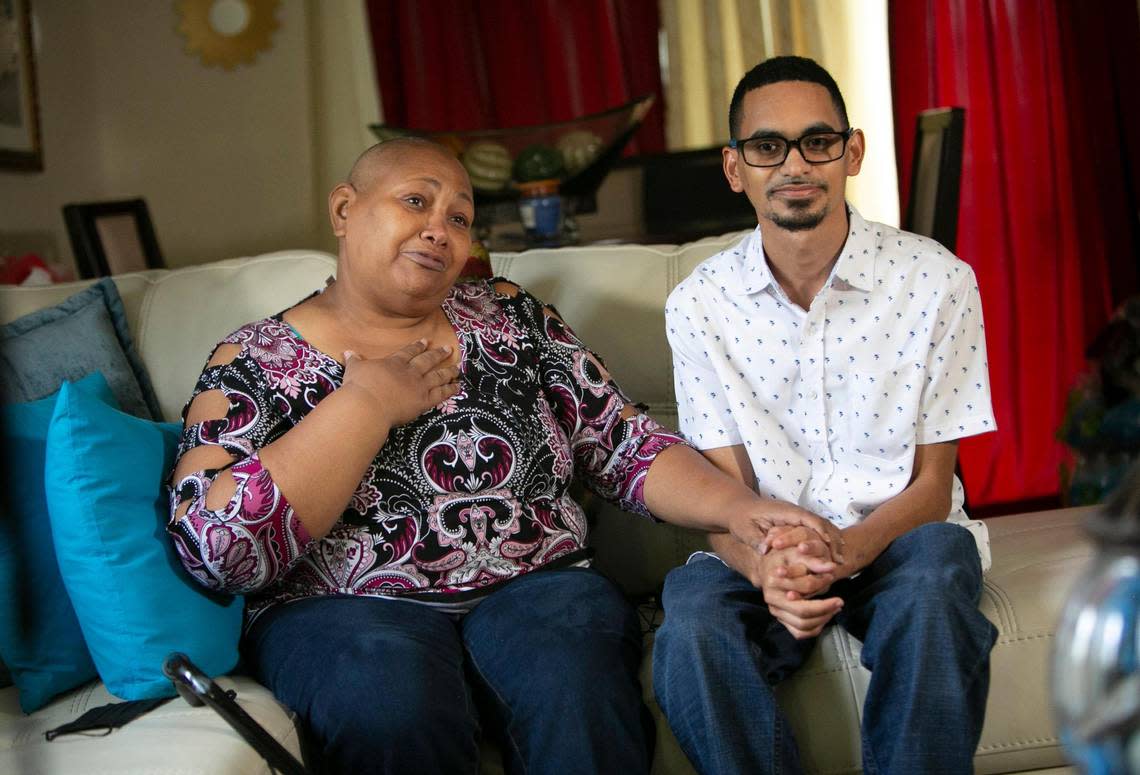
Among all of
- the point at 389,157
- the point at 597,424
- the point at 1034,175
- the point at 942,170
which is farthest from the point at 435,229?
the point at 1034,175

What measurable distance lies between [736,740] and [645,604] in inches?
21.1

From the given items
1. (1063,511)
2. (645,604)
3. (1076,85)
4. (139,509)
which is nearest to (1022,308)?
(1076,85)

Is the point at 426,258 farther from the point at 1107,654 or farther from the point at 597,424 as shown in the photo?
the point at 1107,654

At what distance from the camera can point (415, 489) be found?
158 centimetres

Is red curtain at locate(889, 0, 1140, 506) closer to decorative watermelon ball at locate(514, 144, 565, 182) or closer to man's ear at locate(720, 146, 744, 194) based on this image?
decorative watermelon ball at locate(514, 144, 565, 182)

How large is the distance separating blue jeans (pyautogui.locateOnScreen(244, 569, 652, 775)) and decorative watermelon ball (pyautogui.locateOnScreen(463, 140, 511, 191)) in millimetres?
1357

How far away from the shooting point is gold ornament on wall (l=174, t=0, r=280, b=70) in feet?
13.8

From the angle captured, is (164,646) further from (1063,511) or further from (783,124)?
(1063,511)

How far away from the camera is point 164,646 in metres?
1.43

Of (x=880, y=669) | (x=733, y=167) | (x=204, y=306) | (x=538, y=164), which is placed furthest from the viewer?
(x=538, y=164)

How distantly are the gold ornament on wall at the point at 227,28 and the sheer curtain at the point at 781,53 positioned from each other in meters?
1.51

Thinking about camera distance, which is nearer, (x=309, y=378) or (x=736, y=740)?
(x=736, y=740)

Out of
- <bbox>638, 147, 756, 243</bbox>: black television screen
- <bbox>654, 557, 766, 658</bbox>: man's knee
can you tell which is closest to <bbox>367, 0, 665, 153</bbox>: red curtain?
<bbox>638, 147, 756, 243</bbox>: black television screen

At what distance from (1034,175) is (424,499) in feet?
7.97
